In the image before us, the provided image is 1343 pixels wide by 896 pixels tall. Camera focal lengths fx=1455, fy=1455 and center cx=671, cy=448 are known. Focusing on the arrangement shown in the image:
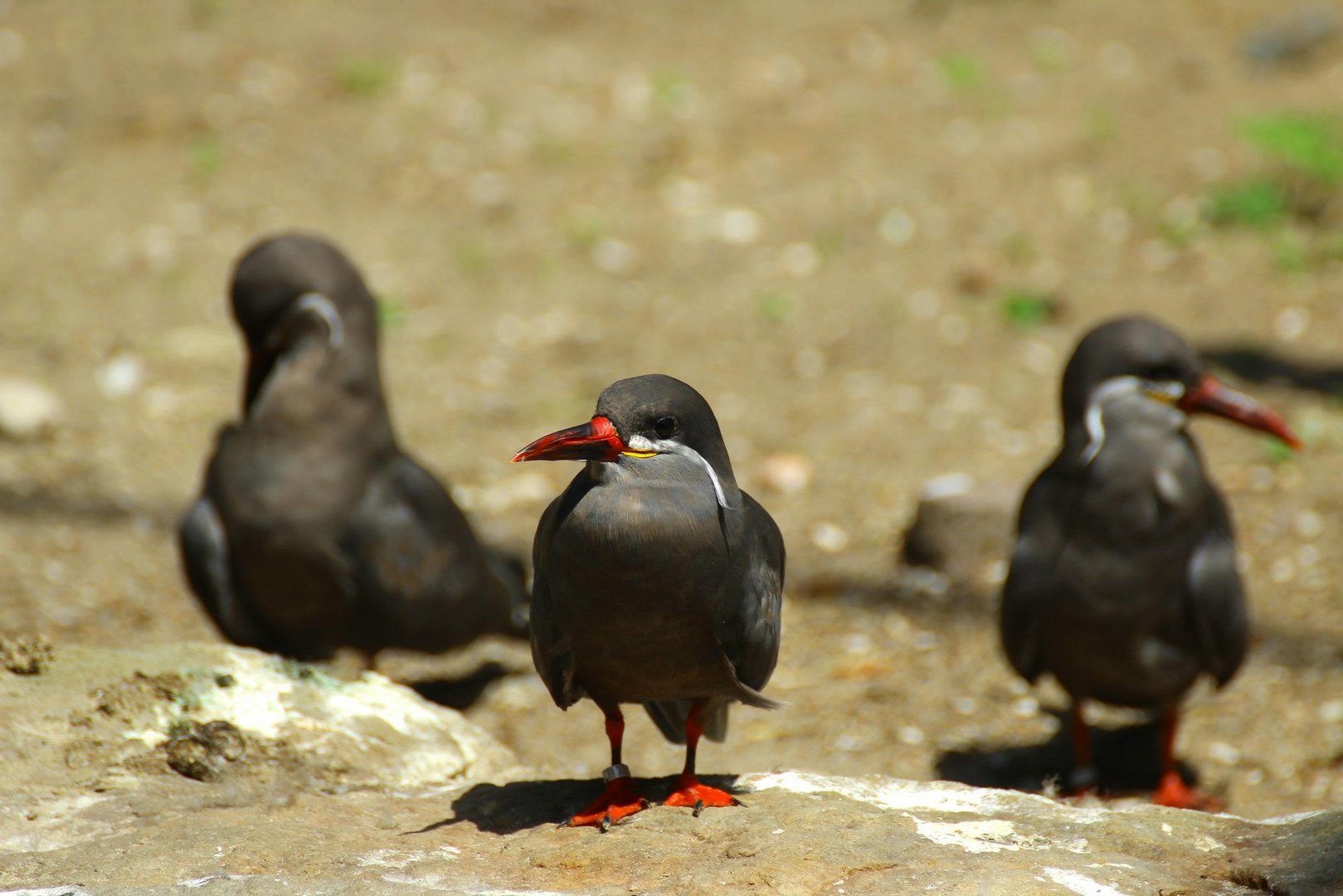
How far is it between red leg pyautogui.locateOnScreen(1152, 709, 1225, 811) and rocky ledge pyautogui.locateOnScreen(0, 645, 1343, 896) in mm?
1380

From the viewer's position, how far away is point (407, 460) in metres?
5.11

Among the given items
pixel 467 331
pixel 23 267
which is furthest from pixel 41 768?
pixel 23 267

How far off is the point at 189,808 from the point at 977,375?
5.22m

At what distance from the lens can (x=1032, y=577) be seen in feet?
15.2

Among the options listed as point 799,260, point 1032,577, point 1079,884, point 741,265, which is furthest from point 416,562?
point 799,260

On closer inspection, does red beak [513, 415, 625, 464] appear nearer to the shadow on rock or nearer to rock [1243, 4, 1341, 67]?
the shadow on rock

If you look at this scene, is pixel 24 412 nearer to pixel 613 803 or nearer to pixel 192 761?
pixel 192 761

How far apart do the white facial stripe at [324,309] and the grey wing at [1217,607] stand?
2.89 metres

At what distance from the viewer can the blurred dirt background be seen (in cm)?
557

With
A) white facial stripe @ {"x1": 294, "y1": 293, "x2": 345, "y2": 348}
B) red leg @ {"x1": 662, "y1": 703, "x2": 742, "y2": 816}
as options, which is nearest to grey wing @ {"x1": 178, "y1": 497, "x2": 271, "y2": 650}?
white facial stripe @ {"x1": 294, "y1": 293, "x2": 345, "y2": 348}

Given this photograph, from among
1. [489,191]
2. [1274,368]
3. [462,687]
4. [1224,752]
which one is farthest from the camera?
[489,191]

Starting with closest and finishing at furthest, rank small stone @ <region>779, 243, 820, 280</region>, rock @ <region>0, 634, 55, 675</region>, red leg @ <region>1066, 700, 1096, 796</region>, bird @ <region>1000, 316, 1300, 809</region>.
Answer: rock @ <region>0, 634, 55, 675</region> → bird @ <region>1000, 316, 1300, 809</region> → red leg @ <region>1066, 700, 1096, 796</region> → small stone @ <region>779, 243, 820, 280</region>

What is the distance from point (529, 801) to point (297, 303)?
2.21 meters

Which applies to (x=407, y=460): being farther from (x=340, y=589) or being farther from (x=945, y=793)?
(x=945, y=793)
